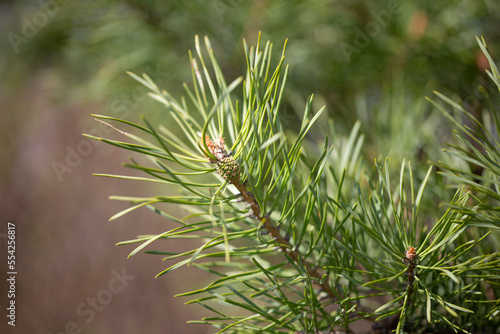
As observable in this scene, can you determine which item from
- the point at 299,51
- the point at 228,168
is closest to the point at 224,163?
the point at 228,168

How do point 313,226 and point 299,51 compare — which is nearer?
point 313,226

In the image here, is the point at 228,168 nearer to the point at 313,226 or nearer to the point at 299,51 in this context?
the point at 313,226

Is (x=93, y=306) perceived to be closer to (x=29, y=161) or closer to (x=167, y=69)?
(x=29, y=161)

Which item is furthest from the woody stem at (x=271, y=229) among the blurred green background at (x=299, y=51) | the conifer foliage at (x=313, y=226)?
the blurred green background at (x=299, y=51)

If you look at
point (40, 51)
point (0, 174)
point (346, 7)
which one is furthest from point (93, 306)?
point (346, 7)

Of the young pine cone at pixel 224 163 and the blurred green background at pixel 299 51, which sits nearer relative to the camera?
the young pine cone at pixel 224 163

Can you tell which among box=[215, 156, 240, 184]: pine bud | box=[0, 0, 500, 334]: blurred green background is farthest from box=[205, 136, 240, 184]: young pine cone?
box=[0, 0, 500, 334]: blurred green background

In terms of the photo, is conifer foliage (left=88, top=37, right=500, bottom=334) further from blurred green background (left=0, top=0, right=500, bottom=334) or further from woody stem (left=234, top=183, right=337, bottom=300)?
blurred green background (left=0, top=0, right=500, bottom=334)

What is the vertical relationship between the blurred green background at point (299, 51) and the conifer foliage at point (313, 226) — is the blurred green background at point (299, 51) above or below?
above

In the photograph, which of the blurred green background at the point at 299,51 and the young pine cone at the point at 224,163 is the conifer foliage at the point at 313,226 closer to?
the young pine cone at the point at 224,163
